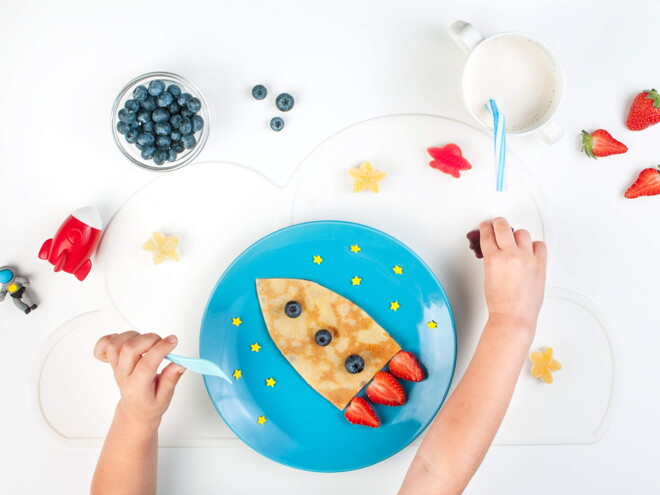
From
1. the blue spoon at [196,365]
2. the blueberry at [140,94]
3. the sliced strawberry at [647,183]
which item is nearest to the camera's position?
the blue spoon at [196,365]

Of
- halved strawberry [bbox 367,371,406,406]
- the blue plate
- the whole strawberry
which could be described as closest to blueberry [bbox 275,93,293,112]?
the blue plate

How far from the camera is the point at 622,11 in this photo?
121 cm

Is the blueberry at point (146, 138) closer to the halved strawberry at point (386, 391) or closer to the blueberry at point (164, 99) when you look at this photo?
the blueberry at point (164, 99)

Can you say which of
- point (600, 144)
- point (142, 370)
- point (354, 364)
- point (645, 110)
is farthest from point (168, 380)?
point (645, 110)

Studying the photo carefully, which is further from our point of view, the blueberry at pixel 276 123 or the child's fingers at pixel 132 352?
the blueberry at pixel 276 123

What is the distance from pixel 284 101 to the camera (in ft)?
3.82

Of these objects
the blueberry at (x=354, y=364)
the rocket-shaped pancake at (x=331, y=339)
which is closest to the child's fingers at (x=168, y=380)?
the rocket-shaped pancake at (x=331, y=339)

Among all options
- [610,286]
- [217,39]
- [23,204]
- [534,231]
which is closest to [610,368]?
[610,286]

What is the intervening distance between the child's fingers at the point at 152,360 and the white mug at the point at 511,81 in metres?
0.73

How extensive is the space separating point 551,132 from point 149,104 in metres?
0.79

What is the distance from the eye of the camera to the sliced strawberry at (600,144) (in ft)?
3.92

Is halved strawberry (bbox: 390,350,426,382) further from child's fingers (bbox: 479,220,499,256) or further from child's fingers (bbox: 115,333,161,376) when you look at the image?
child's fingers (bbox: 115,333,161,376)

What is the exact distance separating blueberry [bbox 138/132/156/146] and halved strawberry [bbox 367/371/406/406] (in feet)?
2.12

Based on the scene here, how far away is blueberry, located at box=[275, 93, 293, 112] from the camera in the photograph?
117cm
